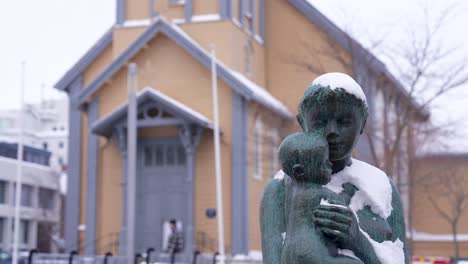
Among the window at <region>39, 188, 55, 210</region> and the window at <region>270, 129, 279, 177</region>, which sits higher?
the window at <region>39, 188, 55, 210</region>

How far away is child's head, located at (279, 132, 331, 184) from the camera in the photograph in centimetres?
264

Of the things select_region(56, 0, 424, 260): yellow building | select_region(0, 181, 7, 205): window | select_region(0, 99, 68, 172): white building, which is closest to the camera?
select_region(56, 0, 424, 260): yellow building

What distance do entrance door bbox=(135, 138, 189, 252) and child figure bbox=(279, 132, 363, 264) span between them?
22480mm

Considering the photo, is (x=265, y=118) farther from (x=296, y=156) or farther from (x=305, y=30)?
(x=296, y=156)

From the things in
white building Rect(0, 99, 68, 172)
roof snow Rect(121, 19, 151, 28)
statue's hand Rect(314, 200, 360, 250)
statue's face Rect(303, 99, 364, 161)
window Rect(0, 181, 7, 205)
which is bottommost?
statue's hand Rect(314, 200, 360, 250)

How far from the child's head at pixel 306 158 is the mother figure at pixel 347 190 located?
0.09m

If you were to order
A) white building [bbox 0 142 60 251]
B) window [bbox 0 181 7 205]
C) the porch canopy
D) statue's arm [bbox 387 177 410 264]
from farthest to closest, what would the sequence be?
window [bbox 0 181 7 205]
white building [bbox 0 142 60 251]
the porch canopy
statue's arm [bbox 387 177 410 264]

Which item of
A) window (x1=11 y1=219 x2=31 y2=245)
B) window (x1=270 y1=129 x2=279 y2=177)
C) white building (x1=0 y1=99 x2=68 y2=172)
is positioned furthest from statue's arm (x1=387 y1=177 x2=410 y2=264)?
white building (x1=0 y1=99 x2=68 y2=172)

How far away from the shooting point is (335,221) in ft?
8.40

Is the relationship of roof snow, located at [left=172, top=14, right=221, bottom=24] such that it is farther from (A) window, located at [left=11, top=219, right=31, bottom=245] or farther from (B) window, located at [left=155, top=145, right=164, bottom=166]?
(A) window, located at [left=11, top=219, right=31, bottom=245]

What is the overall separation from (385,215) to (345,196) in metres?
0.17

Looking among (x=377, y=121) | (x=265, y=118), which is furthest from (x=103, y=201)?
(x=377, y=121)

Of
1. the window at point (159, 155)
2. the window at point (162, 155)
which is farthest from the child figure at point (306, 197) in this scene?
the window at point (159, 155)

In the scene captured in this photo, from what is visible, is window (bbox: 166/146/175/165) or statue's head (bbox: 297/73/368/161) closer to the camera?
statue's head (bbox: 297/73/368/161)
